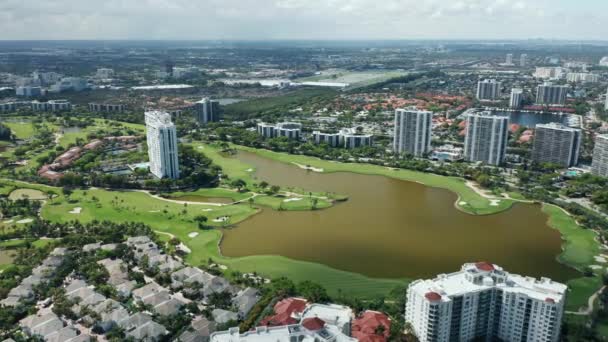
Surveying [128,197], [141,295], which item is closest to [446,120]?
[128,197]

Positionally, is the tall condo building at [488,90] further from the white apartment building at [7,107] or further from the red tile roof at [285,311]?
the red tile roof at [285,311]

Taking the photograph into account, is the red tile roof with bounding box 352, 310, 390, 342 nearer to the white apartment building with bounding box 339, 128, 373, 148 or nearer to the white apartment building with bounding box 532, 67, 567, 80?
the white apartment building with bounding box 339, 128, 373, 148

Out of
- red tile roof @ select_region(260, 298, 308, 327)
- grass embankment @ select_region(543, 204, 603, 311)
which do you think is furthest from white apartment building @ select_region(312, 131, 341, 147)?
red tile roof @ select_region(260, 298, 308, 327)

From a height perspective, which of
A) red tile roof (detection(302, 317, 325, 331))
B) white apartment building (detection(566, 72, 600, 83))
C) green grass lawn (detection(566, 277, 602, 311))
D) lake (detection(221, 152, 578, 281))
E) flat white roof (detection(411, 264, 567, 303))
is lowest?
lake (detection(221, 152, 578, 281))

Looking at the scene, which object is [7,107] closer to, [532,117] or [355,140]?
[355,140]

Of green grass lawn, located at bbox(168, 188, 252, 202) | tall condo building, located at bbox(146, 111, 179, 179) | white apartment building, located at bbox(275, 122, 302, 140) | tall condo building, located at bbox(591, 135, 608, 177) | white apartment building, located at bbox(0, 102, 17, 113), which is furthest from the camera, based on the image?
white apartment building, located at bbox(0, 102, 17, 113)

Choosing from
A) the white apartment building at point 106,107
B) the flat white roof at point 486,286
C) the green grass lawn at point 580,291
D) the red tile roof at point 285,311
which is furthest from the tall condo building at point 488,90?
the red tile roof at point 285,311

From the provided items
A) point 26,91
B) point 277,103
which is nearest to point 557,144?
point 277,103
